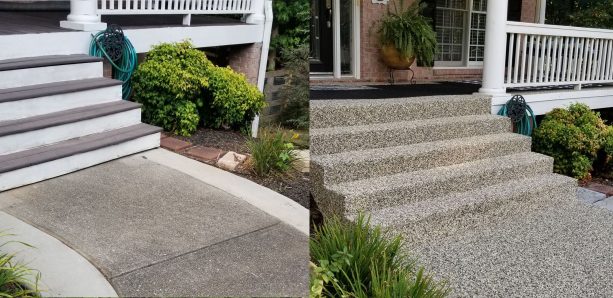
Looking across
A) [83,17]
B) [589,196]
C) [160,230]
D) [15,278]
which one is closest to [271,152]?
[160,230]

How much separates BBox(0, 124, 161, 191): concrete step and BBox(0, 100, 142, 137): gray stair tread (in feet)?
0.10

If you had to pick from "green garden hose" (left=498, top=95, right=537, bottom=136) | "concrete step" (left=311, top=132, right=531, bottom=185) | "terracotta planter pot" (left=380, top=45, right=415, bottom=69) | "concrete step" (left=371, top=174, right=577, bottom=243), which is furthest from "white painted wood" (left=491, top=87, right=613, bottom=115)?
"terracotta planter pot" (left=380, top=45, right=415, bottom=69)

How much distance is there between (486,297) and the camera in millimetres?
3162

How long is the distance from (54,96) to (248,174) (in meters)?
0.45

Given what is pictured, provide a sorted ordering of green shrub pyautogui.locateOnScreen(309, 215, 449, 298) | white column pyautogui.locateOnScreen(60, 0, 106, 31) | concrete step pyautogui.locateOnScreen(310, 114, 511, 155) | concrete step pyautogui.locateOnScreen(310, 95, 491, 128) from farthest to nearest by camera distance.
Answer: concrete step pyautogui.locateOnScreen(310, 95, 491, 128) → concrete step pyautogui.locateOnScreen(310, 114, 511, 155) → green shrub pyautogui.locateOnScreen(309, 215, 449, 298) → white column pyautogui.locateOnScreen(60, 0, 106, 31)

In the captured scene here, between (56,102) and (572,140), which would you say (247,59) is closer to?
(56,102)

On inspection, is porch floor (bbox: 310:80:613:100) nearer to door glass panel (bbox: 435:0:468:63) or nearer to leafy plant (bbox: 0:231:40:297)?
door glass panel (bbox: 435:0:468:63)

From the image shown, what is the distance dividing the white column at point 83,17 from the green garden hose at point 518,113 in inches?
207

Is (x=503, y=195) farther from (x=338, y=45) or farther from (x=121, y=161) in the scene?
(x=121, y=161)

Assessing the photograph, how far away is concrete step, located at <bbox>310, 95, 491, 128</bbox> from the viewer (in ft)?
14.6

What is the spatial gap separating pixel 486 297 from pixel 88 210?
2592mm

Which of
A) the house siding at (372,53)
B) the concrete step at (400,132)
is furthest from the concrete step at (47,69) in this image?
the house siding at (372,53)

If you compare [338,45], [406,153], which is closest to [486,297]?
[406,153]

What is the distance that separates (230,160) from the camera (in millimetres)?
1259
